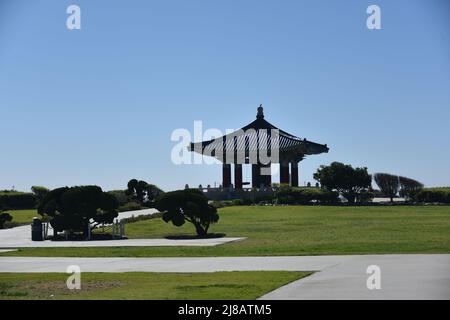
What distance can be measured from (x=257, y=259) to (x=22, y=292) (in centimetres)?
804

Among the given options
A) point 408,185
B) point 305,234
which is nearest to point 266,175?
point 408,185

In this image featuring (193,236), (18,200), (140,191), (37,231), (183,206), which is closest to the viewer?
(183,206)

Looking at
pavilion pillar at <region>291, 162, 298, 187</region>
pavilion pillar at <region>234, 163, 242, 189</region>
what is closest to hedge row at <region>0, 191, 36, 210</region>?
pavilion pillar at <region>234, 163, 242, 189</region>

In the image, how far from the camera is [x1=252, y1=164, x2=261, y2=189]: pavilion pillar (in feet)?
A: 235

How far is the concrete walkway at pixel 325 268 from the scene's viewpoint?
11.4 metres

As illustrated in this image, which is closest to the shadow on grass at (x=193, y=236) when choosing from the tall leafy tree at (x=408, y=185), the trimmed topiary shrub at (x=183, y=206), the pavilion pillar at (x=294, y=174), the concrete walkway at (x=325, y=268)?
the trimmed topiary shrub at (x=183, y=206)

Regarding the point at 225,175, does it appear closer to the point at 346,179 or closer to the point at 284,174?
the point at 284,174

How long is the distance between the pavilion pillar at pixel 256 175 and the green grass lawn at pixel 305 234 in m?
25.3

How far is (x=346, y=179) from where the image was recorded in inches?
2431

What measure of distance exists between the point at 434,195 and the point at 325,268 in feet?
154

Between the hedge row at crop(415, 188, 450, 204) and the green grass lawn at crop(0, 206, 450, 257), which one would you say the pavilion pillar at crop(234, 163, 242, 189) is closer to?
the hedge row at crop(415, 188, 450, 204)

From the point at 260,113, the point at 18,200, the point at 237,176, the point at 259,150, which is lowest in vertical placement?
the point at 18,200

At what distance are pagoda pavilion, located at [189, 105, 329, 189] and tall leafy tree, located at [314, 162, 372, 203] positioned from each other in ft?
11.2

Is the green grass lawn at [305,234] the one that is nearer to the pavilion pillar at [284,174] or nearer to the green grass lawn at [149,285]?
the green grass lawn at [149,285]
